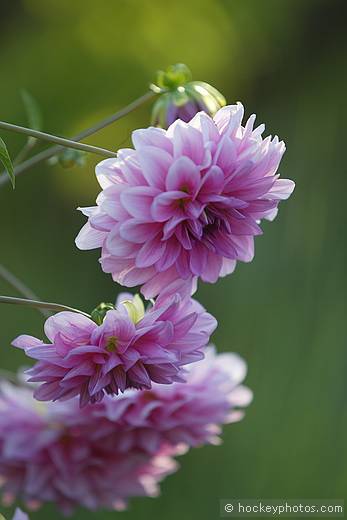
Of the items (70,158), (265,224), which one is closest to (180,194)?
(70,158)

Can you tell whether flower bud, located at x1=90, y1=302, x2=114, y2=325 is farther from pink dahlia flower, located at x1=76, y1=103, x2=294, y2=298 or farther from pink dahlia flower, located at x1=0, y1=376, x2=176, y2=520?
pink dahlia flower, located at x1=0, y1=376, x2=176, y2=520

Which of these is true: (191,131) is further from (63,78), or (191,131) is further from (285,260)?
(63,78)

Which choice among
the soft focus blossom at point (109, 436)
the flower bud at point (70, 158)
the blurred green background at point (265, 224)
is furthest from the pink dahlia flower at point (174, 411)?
the blurred green background at point (265, 224)

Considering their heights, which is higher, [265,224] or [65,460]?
[265,224]

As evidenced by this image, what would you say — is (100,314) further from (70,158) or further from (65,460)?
(65,460)

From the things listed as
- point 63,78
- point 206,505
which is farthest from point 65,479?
point 63,78

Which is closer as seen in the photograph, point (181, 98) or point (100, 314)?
point (100, 314)

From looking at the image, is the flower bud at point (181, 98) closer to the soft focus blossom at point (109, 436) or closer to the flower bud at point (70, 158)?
the flower bud at point (70, 158)

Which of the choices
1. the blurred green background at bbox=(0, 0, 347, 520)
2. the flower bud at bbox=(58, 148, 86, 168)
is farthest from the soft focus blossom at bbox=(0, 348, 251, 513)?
the blurred green background at bbox=(0, 0, 347, 520)
